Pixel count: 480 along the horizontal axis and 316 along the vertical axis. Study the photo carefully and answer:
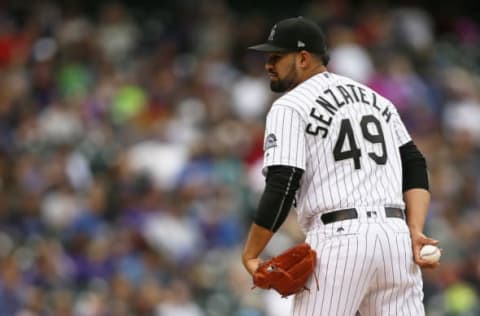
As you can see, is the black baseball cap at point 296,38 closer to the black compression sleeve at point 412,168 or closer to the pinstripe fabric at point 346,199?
the pinstripe fabric at point 346,199

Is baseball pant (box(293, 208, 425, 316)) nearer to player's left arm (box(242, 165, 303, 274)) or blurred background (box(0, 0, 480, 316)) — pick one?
player's left arm (box(242, 165, 303, 274))

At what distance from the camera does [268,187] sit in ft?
17.9

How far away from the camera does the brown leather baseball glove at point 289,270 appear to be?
5434 millimetres

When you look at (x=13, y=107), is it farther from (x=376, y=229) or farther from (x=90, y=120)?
(x=376, y=229)

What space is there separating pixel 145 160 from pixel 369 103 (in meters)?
6.68

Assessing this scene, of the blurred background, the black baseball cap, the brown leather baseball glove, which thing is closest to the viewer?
the brown leather baseball glove

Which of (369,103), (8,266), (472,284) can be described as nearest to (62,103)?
(8,266)

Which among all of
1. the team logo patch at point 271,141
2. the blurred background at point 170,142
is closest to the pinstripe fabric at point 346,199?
the team logo patch at point 271,141

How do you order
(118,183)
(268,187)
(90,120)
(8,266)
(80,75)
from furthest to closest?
1. (80,75)
2. (90,120)
3. (118,183)
4. (8,266)
5. (268,187)

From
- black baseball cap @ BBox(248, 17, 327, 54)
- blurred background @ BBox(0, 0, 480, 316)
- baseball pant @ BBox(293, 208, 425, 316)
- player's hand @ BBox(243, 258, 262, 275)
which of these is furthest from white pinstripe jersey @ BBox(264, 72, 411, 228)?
blurred background @ BBox(0, 0, 480, 316)

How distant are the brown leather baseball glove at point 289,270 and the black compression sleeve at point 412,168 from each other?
0.69 metres

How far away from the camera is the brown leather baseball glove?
543 cm

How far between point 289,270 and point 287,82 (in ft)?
2.97

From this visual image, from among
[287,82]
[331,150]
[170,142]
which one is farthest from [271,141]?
[170,142]
